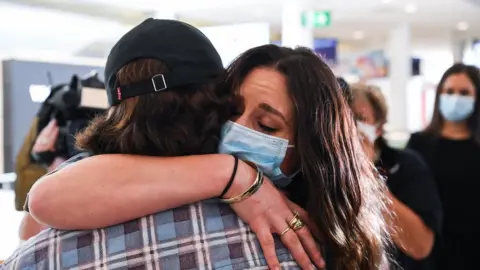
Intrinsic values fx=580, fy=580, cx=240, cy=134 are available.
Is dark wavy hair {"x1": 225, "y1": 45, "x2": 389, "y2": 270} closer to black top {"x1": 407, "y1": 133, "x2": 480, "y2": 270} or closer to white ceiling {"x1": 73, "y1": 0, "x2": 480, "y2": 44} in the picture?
black top {"x1": 407, "y1": 133, "x2": 480, "y2": 270}

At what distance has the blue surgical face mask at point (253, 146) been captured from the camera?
0.94 meters

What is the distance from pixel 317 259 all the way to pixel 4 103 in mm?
1999

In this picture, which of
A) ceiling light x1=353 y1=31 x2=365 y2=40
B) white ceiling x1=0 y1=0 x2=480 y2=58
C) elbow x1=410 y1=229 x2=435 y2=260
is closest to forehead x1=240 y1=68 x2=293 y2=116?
elbow x1=410 y1=229 x2=435 y2=260

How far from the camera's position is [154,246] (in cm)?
84

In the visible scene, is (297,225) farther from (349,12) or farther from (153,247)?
(349,12)

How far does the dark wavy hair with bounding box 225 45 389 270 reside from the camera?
3.01ft

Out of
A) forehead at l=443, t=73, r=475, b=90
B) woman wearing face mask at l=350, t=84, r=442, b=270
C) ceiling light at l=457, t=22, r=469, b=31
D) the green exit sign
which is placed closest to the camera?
woman wearing face mask at l=350, t=84, r=442, b=270

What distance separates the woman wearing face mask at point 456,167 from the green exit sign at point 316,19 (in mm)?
4655

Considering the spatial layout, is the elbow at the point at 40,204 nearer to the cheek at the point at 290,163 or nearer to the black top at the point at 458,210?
the cheek at the point at 290,163

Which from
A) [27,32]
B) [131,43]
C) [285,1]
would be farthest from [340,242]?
[27,32]

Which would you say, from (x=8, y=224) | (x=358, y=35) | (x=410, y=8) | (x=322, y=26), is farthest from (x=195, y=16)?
(x=8, y=224)

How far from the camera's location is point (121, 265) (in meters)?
0.83

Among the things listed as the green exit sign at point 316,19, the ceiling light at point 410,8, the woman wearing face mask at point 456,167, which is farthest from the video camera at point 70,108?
the ceiling light at point 410,8

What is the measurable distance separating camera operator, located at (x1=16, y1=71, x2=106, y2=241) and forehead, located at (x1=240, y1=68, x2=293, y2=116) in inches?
40.7
